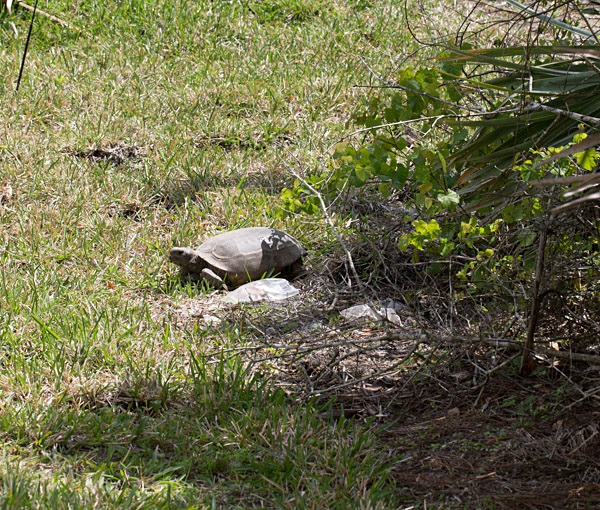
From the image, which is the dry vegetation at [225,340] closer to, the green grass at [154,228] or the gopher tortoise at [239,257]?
the green grass at [154,228]

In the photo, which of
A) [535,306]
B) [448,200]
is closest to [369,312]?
[448,200]

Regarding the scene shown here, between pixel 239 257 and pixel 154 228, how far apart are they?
2.46 feet

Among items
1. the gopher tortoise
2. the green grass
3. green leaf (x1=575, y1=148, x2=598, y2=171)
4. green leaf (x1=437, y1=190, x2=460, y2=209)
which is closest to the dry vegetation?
the green grass

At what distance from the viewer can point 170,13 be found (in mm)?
7434

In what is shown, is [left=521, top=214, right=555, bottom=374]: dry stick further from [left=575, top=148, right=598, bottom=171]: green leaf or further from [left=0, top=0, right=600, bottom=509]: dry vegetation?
[left=575, top=148, right=598, bottom=171]: green leaf

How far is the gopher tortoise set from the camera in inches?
177

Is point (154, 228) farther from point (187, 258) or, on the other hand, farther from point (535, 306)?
point (535, 306)

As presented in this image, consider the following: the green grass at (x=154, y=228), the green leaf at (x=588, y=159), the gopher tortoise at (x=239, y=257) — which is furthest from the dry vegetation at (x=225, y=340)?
the green leaf at (x=588, y=159)

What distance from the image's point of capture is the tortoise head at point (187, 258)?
14.7ft

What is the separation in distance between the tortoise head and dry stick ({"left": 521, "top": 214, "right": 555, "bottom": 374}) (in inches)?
72.9

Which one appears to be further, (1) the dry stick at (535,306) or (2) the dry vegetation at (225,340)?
(1) the dry stick at (535,306)

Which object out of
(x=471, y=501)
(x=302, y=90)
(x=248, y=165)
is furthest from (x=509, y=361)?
(x=302, y=90)

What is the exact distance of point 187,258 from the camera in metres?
4.48

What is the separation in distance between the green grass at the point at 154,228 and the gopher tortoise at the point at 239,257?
19 centimetres
